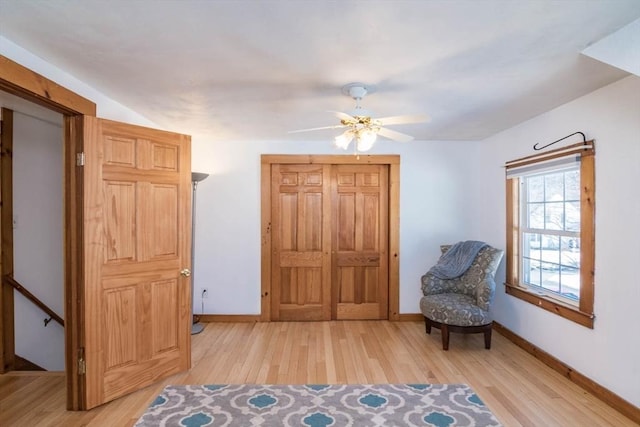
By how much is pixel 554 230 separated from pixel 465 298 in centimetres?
109

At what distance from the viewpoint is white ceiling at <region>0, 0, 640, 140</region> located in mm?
1533

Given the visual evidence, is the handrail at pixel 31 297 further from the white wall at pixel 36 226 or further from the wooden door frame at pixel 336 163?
the wooden door frame at pixel 336 163

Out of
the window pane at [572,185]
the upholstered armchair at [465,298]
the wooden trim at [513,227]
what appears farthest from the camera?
the wooden trim at [513,227]

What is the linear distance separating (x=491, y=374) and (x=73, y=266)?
341 centimetres

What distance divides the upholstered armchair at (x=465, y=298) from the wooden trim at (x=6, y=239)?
3.90 m

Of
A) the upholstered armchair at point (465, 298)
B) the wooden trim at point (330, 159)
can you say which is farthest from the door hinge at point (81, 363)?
the upholstered armchair at point (465, 298)

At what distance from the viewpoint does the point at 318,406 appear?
2355mm

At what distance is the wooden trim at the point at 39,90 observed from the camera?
1804mm

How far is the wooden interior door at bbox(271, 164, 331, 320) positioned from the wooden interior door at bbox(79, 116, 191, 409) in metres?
1.49

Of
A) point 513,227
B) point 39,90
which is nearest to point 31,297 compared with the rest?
point 39,90

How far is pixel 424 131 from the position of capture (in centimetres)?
378

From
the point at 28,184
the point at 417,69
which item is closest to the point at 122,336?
the point at 28,184

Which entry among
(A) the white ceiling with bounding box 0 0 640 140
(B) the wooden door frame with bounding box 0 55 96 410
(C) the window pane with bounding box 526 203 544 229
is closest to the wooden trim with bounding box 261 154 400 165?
(A) the white ceiling with bounding box 0 0 640 140

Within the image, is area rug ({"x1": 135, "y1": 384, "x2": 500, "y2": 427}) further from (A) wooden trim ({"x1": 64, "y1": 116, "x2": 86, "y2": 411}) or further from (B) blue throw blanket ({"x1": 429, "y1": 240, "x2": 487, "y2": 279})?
(B) blue throw blanket ({"x1": 429, "y1": 240, "x2": 487, "y2": 279})
